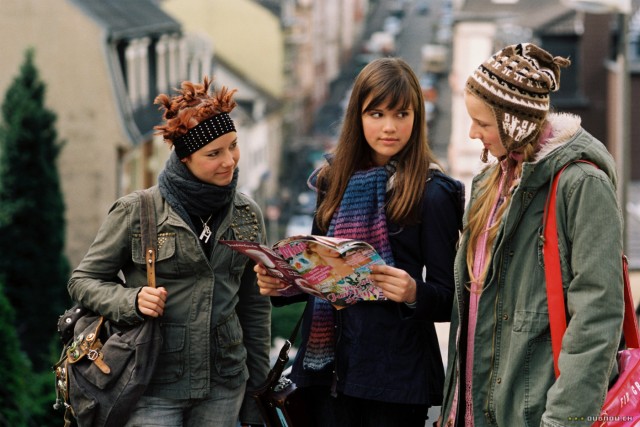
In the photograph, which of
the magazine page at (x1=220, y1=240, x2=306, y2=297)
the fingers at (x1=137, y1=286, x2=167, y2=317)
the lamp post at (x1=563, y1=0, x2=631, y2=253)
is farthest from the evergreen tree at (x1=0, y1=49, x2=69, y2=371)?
the magazine page at (x1=220, y1=240, x2=306, y2=297)

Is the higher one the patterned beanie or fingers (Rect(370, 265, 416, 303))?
the patterned beanie

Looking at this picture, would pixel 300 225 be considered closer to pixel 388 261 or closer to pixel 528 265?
pixel 388 261

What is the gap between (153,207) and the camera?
12.3ft

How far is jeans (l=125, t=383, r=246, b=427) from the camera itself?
3.71 meters

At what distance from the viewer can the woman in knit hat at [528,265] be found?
296 centimetres

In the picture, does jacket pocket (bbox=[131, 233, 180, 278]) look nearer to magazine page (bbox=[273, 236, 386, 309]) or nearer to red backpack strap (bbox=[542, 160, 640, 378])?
magazine page (bbox=[273, 236, 386, 309])

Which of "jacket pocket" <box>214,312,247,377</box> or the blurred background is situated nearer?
"jacket pocket" <box>214,312,247,377</box>

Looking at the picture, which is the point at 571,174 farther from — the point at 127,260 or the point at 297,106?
the point at 297,106

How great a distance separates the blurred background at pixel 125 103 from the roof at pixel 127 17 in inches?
2.8

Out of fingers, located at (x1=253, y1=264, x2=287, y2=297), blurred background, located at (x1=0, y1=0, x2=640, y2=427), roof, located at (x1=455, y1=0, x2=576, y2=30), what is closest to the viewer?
fingers, located at (x1=253, y1=264, x2=287, y2=297)

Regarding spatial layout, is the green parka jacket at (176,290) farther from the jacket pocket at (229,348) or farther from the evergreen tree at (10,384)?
the evergreen tree at (10,384)

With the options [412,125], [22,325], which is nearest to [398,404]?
[412,125]

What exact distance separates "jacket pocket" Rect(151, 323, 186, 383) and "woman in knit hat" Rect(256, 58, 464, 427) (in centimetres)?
32

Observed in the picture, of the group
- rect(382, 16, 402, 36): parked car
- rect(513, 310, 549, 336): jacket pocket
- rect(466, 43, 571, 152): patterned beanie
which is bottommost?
rect(382, 16, 402, 36): parked car
